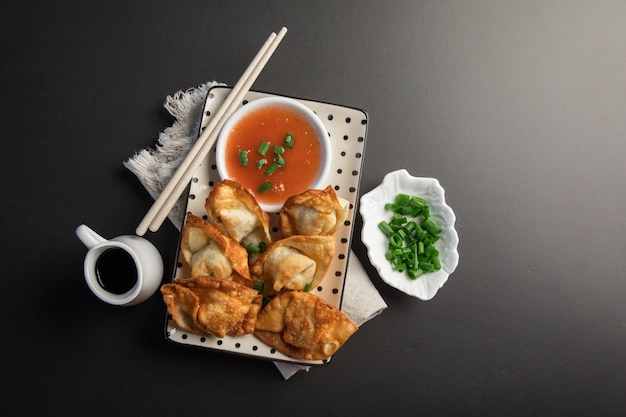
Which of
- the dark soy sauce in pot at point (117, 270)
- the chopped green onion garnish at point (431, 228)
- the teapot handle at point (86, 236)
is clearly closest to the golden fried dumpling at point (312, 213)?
the chopped green onion garnish at point (431, 228)

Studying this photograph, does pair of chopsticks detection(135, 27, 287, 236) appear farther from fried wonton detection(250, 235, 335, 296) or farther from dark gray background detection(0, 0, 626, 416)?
fried wonton detection(250, 235, 335, 296)

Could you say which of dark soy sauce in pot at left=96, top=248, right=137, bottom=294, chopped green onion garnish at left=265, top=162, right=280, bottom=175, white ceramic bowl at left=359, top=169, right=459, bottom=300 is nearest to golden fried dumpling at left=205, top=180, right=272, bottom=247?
chopped green onion garnish at left=265, top=162, right=280, bottom=175

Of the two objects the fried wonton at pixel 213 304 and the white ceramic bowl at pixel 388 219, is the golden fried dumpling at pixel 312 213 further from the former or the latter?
the fried wonton at pixel 213 304

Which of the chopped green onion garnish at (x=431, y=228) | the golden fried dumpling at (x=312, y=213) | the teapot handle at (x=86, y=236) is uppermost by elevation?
the chopped green onion garnish at (x=431, y=228)

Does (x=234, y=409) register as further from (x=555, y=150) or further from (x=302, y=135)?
(x=555, y=150)

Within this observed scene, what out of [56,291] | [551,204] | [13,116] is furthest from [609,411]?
[13,116]
